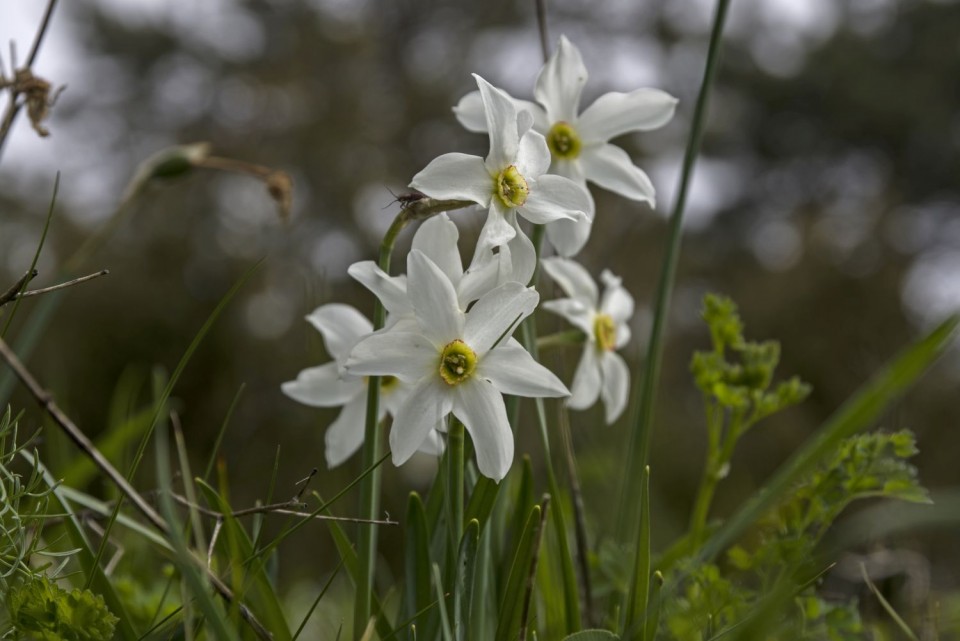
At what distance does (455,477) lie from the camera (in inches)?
25.7

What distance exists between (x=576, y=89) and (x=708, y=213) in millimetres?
12121

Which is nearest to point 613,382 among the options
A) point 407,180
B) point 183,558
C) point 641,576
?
point 641,576

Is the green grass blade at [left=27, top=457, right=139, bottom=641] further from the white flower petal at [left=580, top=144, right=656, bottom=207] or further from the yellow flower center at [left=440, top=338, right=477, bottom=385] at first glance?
the white flower petal at [left=580, top=144, right=656, bottom=207]

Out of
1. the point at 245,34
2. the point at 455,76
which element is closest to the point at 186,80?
the point at 245,34

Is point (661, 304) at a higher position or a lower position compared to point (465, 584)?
higher

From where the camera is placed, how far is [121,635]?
0.72 metres

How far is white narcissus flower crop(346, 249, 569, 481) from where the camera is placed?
0.62 meters

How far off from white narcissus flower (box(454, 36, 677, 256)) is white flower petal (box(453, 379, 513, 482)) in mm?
226

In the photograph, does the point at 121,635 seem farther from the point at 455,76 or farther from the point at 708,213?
the point at 708,213

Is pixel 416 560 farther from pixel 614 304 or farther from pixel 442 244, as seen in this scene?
pixel 614 304

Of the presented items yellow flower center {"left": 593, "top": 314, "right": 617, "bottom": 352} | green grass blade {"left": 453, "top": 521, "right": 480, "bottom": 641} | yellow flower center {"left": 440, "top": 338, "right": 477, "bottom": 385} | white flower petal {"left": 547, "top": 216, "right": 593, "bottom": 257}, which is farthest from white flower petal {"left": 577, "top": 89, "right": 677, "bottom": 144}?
green grass blade {"left": 453, "top": 521, "right": 480, "bottom": 641}

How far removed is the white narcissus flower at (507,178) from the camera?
66cm

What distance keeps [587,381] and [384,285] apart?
36 centimetres

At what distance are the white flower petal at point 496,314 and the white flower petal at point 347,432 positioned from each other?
0.69ft
